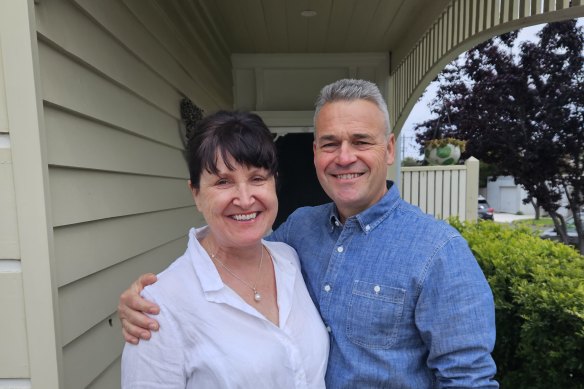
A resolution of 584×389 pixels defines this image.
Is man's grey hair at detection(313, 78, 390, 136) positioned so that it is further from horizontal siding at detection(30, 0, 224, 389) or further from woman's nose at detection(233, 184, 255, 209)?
horizontal siding at detection(30, 0, 224, 389)

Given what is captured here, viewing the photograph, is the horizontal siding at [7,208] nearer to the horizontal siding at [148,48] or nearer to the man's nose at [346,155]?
the horizontal siding at [148,48]

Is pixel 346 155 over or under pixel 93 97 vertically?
under

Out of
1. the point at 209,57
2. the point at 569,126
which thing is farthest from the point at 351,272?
the point at 569,126

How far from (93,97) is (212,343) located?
3.57 ft

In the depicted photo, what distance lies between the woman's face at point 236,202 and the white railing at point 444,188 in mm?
4701

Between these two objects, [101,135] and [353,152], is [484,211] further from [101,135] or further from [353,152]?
[101,135]

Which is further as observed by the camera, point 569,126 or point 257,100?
point 569,126

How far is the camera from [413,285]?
107 cm

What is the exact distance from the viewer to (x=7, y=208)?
107 cm

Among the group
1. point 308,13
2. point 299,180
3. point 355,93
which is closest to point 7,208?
point 355,93

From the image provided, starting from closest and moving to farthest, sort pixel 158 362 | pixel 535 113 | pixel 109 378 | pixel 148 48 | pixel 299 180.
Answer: pixel 158 362 < pixel 109 378 < pixel 148 48 < pixel 299 180 < pixel 535 113

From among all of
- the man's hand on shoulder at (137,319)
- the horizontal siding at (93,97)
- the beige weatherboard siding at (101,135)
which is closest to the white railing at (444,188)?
the beige weatherboard siding at (101,135)

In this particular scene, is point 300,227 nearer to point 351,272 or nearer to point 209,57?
point 351,272

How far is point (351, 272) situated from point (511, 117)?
770 cm
